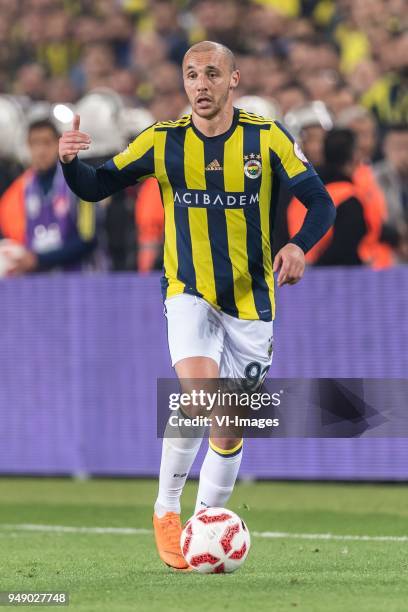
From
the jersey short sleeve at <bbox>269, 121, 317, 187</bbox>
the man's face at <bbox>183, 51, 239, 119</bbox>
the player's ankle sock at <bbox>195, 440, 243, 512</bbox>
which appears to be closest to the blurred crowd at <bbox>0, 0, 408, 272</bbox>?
the man's face at <bbox>183, 51, 239, 119</bbox>

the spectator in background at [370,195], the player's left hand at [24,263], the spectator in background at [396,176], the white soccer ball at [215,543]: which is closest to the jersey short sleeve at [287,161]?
the white soccer ball at [215,543]

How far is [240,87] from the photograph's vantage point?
14000mm

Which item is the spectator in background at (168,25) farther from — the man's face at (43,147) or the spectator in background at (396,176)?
the man's face at (43,147)

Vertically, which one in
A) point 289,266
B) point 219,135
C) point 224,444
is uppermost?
point 219,135

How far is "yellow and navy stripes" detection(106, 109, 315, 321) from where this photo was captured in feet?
21.1

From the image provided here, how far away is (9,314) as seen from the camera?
11.0 metres

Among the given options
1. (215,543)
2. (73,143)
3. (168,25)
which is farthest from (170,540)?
(168,25)

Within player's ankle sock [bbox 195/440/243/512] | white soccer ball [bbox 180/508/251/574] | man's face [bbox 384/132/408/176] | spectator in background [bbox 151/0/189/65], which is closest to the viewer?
white soccer ball [bbox 180/508/251/574]

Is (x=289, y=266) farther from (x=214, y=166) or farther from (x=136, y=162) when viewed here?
(x=136, y=162)

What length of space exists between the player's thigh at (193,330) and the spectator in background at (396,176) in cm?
477

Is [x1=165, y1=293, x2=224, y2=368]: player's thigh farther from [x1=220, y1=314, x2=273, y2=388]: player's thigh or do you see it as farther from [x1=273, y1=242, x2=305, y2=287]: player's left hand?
[x1=273, y1=242, x2=305, y2=287]: player's left hand

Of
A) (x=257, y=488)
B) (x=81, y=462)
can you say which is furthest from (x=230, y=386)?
(x=81, y=462)

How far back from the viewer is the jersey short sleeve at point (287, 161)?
6.38m

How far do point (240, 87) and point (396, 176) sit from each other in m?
3.07
